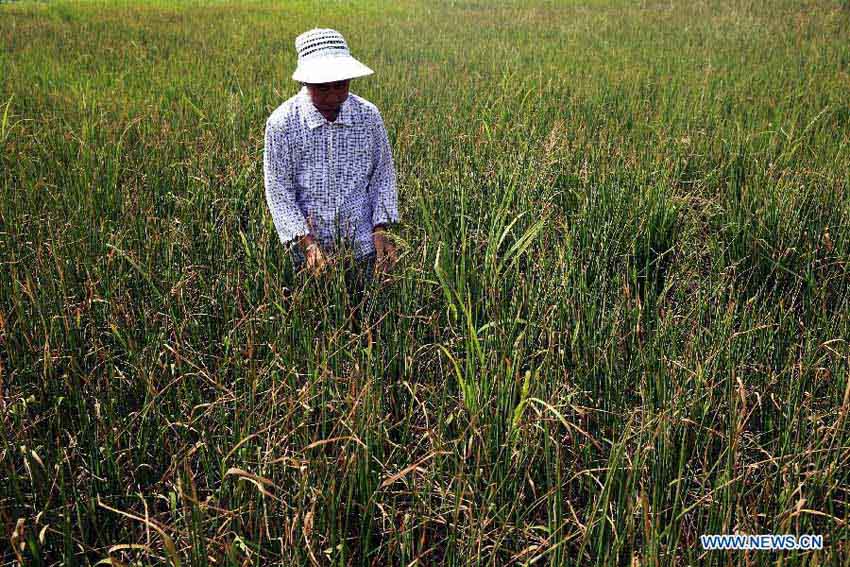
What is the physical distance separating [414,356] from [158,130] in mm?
3189

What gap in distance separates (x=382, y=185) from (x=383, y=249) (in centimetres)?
26

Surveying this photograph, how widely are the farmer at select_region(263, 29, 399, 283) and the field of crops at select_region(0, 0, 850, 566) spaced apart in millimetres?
142

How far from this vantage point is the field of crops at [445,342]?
5.28 feet

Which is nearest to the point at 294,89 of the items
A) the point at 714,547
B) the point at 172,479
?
the point at 172,479

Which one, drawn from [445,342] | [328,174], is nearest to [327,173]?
[328,174]

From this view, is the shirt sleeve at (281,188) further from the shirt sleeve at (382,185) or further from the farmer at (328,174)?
A: the shirt sleeve at (382,185)

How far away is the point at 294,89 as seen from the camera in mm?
6145

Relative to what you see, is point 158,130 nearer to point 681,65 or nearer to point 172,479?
point 172,479

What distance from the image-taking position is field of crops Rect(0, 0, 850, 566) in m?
1.61

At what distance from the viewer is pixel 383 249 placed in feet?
8.79

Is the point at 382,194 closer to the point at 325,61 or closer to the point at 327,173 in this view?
the point at 327,173

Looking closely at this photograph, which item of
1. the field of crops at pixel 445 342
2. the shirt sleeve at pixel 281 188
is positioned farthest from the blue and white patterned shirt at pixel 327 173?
the field of crops at pixel 445 342

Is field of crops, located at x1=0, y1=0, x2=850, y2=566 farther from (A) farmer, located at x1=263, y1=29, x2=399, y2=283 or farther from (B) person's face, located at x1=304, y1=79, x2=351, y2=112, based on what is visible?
(B) person's face, located at x1=304, y1=79, x2=351, y2=112

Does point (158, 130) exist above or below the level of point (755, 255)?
above
